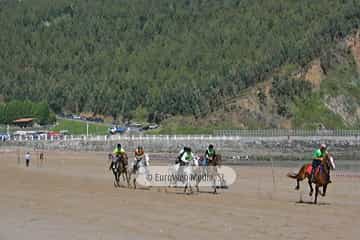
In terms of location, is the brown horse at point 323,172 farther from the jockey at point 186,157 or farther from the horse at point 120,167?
the horse at point 120,167

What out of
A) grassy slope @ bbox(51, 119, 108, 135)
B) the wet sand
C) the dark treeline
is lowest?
the wet sand

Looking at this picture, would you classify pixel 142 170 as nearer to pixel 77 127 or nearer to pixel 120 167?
pixel 120 167

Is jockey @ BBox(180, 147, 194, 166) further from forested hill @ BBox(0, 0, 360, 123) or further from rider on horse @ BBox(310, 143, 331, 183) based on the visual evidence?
forested hill @ BBox(0, 0, 360, 123)

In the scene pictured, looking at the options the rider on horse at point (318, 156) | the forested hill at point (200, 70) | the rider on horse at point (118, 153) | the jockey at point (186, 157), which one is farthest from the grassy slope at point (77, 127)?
the rider on horse at point (318, 156)

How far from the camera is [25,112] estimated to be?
151750 mm

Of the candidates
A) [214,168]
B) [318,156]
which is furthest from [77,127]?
[318,156]

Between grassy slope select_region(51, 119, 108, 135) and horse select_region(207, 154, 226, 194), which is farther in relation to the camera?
grassy slope select_region(51, 119, 108, 135)

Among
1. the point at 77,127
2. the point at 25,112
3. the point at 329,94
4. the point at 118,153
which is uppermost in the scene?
the point at 329,94

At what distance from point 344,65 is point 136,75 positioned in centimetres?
5294

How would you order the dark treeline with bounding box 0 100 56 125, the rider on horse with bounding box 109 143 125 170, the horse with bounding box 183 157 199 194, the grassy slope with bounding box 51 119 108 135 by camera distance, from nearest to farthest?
the horse with bounding box 183 157 199 194 → the rider on horse with bounding box 109 143 125 170 → the grassy slope with bounding box 51 119 108 135 → the dark treeline with bounding box 0 100 56 125

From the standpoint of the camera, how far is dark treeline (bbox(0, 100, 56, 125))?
150375 millimetres

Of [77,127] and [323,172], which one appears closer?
[323,172]

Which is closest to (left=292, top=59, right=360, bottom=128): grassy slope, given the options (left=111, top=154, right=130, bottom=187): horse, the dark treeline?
the dark treeline

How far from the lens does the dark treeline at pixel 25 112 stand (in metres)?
150
